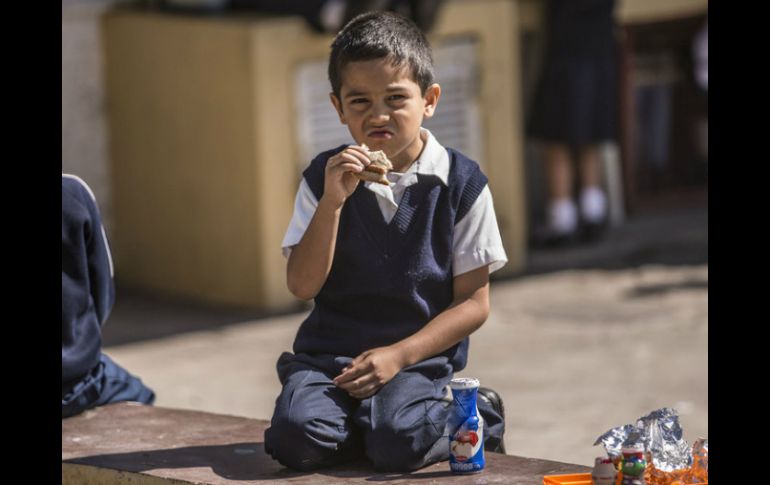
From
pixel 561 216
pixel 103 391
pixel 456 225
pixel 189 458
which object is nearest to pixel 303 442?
pixel 189 458

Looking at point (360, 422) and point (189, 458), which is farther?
point (189, 458)

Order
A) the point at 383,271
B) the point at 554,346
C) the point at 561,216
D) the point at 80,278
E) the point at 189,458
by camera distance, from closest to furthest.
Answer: the point at 383,271 → the point at 189,458 → the point at 80,278 → the point at 554,346 → the point at 561,216

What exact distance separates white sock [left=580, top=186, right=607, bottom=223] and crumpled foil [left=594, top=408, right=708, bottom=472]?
573cm

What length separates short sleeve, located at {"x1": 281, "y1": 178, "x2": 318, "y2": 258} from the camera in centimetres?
378

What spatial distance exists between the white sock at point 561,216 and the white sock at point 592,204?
75mm

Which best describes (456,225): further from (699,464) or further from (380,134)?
(699,464)

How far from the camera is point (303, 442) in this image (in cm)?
365

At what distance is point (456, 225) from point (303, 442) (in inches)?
24.3

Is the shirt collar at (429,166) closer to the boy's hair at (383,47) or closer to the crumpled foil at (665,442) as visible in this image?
the boy's hair at (383,47)

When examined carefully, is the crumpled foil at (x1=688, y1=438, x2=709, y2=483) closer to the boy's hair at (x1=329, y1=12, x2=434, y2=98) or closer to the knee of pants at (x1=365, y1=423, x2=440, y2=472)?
the knee of pants at (x1=365, y1=423, x2=440, y2=472)

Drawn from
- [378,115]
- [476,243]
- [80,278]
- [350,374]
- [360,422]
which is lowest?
[360,422]

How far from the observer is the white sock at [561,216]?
9.23 meters
